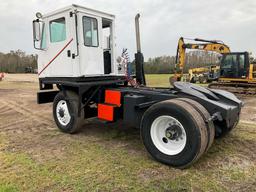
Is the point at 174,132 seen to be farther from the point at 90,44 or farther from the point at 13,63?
the point at 13,63

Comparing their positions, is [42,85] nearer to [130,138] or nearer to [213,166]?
[130,138]

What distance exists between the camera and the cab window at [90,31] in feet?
20.7

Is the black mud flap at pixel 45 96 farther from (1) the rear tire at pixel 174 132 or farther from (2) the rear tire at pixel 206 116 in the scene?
(2) the rear tire at pixel 206 116

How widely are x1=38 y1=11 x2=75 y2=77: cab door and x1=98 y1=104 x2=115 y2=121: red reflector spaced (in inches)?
42.7

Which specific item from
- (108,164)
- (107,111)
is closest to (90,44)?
(107,111)

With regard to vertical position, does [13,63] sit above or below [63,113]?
above

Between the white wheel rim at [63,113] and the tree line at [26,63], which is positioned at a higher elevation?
the tree line at [26,63]

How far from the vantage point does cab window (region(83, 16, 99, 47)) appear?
20.7 ft

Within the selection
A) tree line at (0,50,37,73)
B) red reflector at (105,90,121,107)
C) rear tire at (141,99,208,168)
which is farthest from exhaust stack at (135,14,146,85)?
tree line at (0,50,37,73)

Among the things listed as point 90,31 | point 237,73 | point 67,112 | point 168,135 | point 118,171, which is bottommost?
point 118,171

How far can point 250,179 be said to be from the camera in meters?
3.96

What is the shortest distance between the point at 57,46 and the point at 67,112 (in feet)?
5.21

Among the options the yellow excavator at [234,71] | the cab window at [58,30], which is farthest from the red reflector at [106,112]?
the yellow excavator at [234,71]

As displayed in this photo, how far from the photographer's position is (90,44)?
21.0 ft
